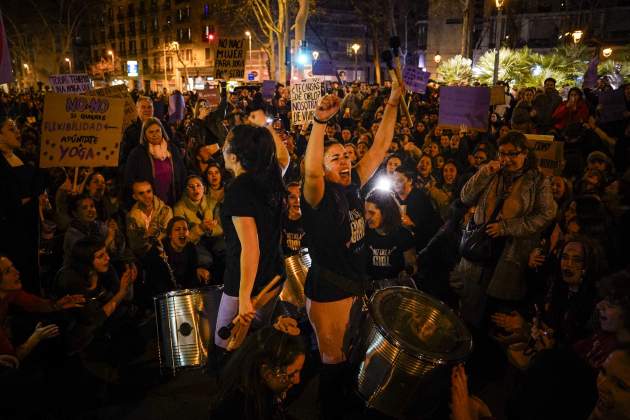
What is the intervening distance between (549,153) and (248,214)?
4.98 metres

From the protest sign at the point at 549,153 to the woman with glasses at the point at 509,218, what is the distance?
2451mm

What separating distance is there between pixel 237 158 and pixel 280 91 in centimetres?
1375

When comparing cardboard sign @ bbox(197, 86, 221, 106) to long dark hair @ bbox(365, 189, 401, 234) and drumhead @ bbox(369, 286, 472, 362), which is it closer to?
long dark hair @ bbox(365, 189, 401, 234)

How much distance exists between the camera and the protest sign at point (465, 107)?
7617mm

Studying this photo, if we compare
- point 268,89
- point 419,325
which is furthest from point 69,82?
point 419,325

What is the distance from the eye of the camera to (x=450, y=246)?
5.41 meters

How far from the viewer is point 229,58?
10820 mm

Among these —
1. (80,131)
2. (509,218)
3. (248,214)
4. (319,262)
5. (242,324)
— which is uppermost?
(80,131)

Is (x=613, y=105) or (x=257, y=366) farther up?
(x=613, y=105)

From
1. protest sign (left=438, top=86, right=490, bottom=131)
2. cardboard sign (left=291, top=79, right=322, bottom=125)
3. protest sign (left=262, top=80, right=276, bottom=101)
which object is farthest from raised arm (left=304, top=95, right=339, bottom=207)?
protest sign (left=262, top=80, right=276, bottom=101)

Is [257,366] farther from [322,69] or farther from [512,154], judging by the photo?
[322,69]

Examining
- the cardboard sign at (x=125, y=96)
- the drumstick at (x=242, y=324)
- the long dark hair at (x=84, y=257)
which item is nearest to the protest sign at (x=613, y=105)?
the cardboard sign at (x=125, y=96)

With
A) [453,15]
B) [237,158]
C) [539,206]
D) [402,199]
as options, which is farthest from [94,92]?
[453,15]

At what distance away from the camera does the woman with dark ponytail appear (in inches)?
122
